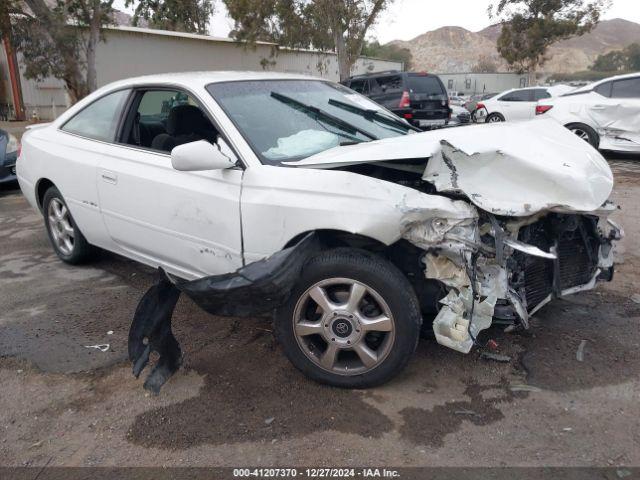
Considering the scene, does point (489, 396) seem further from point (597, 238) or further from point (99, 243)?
point (99, 243)

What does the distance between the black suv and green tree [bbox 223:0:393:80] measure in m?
7.88

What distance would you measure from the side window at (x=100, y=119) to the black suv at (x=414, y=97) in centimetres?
980

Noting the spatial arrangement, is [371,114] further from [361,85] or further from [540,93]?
[540,93]

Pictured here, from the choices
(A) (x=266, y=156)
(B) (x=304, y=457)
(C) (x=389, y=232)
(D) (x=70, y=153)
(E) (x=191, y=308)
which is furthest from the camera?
(D) (x=70, y=153)

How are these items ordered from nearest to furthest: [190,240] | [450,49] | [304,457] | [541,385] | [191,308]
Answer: [304,457] < [541,385] < [190,240] < [191,308] < [450,49]

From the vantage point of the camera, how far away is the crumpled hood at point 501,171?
2740 mm

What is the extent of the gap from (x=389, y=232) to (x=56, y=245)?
11.6 ft

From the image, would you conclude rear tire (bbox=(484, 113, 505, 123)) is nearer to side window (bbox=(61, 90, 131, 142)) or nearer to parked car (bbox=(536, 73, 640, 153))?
parked car (bbox=(536, 73, 640, 153))

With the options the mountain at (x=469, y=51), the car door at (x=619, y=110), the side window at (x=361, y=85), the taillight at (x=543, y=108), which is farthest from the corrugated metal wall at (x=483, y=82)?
the mountain at (x=469, y=51)

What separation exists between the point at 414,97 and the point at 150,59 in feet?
44.8

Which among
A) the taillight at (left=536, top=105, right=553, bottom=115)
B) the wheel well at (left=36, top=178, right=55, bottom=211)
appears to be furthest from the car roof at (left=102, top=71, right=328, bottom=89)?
the taillight at (left=536, top=105, right=553, bottom=115)

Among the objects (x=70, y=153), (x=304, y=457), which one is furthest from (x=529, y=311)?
(x=70, y=153)

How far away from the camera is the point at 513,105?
15.8 meters

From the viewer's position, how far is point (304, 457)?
8.08 feet
